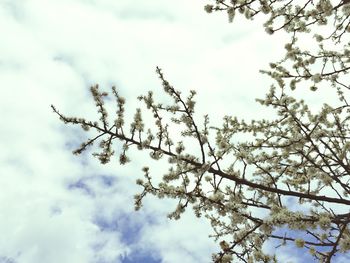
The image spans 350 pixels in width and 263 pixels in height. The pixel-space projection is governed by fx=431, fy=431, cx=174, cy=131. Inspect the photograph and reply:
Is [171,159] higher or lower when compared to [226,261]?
higher

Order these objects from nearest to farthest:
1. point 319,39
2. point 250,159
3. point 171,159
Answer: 1. point 171,159
2. point 250,159
3. point 319,39

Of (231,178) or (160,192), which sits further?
(160,192)

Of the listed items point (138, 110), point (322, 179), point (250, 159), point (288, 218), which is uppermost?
point (322, 179)

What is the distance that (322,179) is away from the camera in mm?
5668

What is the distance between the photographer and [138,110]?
5285mm

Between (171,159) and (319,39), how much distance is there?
4544 millimetres

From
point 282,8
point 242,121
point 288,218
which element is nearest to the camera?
point 288,218

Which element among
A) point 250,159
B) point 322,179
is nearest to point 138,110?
point 250,159

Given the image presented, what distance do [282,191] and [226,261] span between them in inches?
43.0

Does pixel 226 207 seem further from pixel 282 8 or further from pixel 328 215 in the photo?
pixel 282 8

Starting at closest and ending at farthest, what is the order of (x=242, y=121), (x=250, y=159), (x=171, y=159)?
(x=171, y=159) < (x=250, y=159) < (x=242, y=121)

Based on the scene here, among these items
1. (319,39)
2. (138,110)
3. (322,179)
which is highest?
(319,39)

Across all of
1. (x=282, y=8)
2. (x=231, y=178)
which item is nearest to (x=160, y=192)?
(x=231, y=178)

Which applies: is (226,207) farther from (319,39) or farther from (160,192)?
(319,39)
